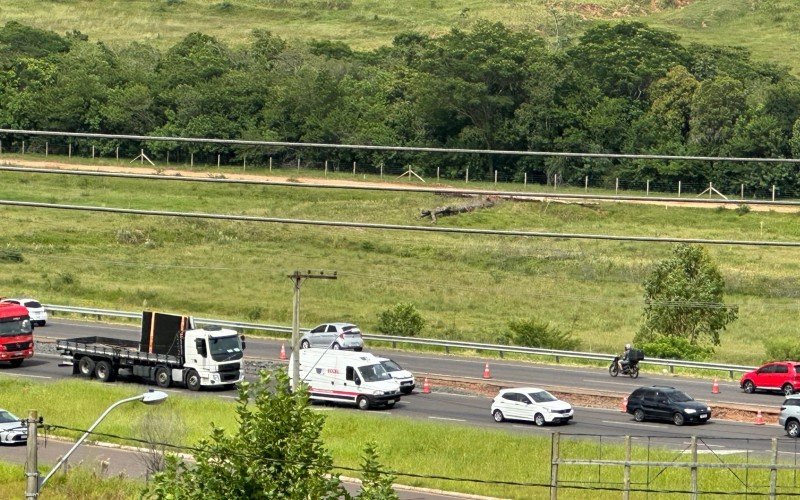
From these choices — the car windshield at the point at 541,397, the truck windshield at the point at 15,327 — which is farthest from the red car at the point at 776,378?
the truck windshield at the point at 15,327

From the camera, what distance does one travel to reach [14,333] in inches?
2072

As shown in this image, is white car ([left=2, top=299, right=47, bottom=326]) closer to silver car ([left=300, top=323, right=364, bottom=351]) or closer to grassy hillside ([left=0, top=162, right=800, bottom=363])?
grassy hillside ([left=0, top=162, right=800, bottom=363])

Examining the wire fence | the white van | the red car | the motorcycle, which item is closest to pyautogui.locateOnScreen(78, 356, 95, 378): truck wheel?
the wire fence

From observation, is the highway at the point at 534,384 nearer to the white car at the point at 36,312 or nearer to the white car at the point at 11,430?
the white car at the point at 36,312

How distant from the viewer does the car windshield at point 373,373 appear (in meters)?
45.8

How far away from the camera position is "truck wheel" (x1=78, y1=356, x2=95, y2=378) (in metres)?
49.8

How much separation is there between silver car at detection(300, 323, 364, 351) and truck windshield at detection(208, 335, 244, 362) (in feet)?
20.6

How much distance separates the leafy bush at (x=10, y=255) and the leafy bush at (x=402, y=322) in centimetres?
2722

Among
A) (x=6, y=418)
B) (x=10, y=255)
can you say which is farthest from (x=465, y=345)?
(x=10, y=255)

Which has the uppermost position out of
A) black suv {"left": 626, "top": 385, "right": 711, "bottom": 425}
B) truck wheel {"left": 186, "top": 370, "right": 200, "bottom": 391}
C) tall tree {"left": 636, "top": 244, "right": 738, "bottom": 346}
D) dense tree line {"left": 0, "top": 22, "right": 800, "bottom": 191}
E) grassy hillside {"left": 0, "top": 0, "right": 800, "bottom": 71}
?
grassy hillside {"left": 0, "top": 0, "right": 800, "bottom": 71}

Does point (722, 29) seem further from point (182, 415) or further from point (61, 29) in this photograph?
point (182, 415)

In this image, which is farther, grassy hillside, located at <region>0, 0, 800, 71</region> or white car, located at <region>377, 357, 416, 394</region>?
grassy hillside, located at <region>0, 0, 800, 71</region>

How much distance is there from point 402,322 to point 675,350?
12919mm

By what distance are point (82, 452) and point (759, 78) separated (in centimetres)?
8168
